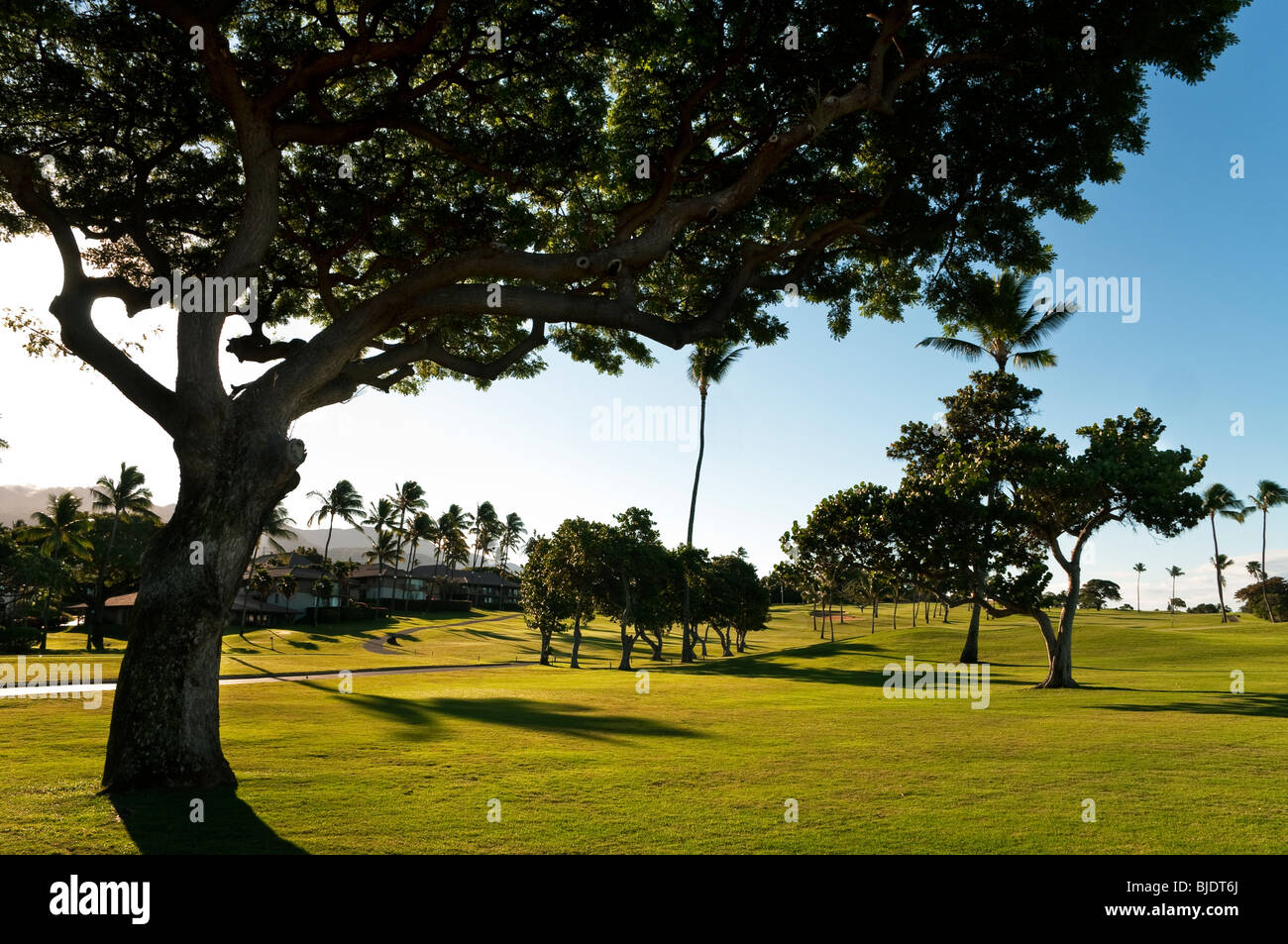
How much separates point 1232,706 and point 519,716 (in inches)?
777

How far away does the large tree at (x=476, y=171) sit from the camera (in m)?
8.91

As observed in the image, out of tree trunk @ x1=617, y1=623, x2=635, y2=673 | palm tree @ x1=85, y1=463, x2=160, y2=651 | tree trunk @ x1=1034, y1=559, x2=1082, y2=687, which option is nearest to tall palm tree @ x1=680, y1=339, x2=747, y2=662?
tree trunk @ x1=617, y1=623, x2=635, y2=673

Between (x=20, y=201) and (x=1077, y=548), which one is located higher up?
(x=20, y=201)

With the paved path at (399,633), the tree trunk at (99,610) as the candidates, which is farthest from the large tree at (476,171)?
the tree trunk at (99,610)

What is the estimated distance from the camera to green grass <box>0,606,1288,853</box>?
6938 millimetres

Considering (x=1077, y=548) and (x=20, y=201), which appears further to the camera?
(x=1077, y=548)

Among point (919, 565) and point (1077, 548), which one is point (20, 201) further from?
point (1077, 548)

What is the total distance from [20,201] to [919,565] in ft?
86.5

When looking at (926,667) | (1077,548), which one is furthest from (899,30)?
(926,667)

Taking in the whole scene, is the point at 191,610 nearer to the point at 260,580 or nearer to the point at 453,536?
the point at 260,580

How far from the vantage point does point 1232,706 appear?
1973 centimetres

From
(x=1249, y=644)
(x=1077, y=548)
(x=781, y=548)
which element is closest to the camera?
(x=1077, y=548)

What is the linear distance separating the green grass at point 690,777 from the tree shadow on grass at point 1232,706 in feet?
0.32
